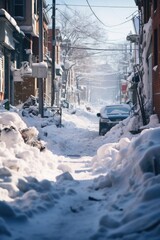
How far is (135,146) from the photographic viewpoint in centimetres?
834

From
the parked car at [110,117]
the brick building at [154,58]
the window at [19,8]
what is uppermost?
the window at [19,8]

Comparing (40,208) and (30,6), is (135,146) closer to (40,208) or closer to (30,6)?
(40,208)

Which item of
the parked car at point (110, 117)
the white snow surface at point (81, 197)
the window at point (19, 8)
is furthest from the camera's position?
the window at point (19, 8)

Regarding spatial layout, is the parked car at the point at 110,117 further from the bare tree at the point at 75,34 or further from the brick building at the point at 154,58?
the bare tree at the point at 75,34

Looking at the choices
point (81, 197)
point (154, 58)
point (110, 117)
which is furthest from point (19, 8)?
point (81, 197)

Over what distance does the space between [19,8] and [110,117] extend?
1325 centimetres

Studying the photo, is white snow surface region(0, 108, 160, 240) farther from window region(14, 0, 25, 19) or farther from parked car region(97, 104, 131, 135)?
window region(14, 0, 25, 19)

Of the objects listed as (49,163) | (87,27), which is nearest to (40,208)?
(49,163)

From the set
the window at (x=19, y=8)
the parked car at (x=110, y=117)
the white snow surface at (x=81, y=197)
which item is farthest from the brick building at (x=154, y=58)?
the window at (x=19, y=8)

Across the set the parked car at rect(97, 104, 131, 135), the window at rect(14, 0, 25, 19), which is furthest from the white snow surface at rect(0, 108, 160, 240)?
the window at rect(14, 0, 25, 19)

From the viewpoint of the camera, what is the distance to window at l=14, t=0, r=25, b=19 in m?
30.5

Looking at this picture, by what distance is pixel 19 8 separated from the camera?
30.8m

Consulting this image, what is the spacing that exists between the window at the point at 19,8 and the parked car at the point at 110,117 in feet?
38.2

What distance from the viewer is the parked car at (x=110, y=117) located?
69.2 ft
